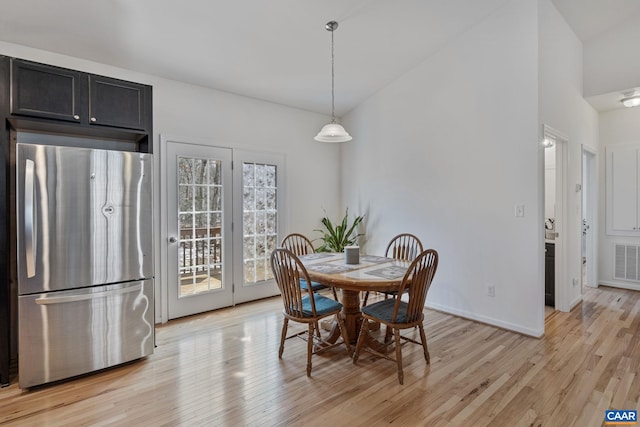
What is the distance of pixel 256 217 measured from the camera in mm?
4383

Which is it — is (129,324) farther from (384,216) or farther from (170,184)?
(384,216)

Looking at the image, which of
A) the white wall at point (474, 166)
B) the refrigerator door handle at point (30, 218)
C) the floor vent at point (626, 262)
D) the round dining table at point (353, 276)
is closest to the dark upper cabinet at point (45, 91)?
the refrigerator door handle at point (30, 218)

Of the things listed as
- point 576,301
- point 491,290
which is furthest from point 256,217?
point 576,301

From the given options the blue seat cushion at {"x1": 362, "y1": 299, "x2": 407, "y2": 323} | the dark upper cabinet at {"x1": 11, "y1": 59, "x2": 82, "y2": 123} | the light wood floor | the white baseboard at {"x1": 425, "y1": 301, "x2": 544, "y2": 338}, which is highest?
the dark upper cabinet at {"x1": 11, "y1": 59, "x2": 82, "y2": 123}

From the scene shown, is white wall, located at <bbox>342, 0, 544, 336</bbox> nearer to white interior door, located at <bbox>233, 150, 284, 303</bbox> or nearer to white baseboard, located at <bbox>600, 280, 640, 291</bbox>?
white interior door, located at <bbox>233, 150, 284, 303</bbox>

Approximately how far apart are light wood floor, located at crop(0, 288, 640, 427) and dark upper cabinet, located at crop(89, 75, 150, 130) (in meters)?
2.00

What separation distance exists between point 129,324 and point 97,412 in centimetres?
68

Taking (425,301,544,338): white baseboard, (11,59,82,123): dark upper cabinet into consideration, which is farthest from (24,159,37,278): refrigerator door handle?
(425,301,544,338): white baseboard

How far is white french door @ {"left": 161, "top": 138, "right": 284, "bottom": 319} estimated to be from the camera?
12.1ft

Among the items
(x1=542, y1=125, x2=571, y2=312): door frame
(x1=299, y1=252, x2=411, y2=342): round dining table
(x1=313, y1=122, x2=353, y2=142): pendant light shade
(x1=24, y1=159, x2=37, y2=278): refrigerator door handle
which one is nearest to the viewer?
(x1=24, y1=159, x2=37, y2=278): refrigerator door handle

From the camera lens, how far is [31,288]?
232 centimetres

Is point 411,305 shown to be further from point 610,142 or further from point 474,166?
point 610,142

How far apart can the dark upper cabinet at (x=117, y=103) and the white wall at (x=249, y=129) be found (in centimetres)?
72

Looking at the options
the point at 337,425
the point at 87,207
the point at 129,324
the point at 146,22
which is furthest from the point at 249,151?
the point at 337,425
